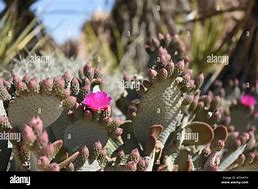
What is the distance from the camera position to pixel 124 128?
6.90ft

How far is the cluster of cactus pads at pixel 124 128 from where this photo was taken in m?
1.76

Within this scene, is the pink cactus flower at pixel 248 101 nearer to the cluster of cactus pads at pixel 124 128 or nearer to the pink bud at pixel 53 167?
the cluster of cactus pads at pixel 124 128

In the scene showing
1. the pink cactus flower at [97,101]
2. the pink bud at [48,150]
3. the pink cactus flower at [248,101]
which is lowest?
the pink bud at [48,150]

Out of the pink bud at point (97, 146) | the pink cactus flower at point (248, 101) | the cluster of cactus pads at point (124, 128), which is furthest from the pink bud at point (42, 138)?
the pink cactus flower at point (248, 101)

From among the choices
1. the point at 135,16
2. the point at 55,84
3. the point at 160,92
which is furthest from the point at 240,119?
the point at 135,16

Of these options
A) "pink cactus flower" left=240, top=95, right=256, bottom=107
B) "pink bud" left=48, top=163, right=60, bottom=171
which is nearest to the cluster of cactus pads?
"pink bud" left=48, top=163, right=60, bottom=171

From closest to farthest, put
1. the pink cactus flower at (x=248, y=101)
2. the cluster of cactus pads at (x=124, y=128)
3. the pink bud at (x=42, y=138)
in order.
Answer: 1. the pink bud at (x=42, y=138)
2. the cluster of cactus pads at (x=124, y=128)
3. the pink cactus flower at (x=248, y=101)

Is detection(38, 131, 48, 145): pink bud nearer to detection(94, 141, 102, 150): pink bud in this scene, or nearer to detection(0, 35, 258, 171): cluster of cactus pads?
detection(0, 35, 258, 171): cluster of cactus pads

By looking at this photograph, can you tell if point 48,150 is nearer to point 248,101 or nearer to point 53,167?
point 53,167

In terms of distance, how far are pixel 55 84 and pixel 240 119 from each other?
121 centimetres

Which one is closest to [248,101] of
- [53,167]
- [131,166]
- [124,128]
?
[124,128]

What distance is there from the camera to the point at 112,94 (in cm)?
271
